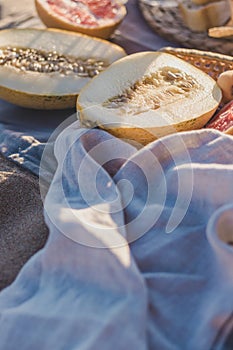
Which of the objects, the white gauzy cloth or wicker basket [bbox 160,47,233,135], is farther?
wicker basket [bbox 160,47,233,135]

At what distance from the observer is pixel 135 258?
2.56 ft

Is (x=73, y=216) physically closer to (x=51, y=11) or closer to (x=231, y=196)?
(x=231, y=196)

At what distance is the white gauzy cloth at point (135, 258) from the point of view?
684 mm

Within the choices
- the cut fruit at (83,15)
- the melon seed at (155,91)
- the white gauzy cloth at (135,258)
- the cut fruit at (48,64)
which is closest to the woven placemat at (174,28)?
the cut fruit at (83,15)

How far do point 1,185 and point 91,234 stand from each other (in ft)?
1.07

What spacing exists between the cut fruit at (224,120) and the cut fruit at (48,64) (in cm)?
32

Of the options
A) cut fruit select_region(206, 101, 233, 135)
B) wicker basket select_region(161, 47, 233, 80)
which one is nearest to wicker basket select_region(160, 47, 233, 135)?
wicker basket select_region(161, 47, 233, 80)

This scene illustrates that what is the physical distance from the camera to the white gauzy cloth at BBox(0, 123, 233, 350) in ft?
2.24

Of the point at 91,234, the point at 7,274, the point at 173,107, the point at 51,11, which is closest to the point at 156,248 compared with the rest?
the point at 91,234

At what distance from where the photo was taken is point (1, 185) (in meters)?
1.03

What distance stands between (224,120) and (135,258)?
37cm

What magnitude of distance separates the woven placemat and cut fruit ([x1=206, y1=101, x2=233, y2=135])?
14.0 inches

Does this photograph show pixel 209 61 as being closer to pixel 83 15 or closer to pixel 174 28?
pixel 174 28

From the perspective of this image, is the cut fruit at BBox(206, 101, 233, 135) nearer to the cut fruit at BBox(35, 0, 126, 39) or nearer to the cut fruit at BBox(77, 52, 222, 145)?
the cut fruit at BBox(77, 52, 222, 145)
